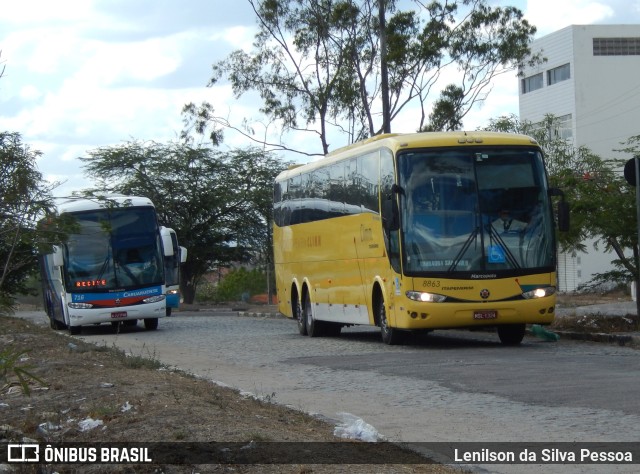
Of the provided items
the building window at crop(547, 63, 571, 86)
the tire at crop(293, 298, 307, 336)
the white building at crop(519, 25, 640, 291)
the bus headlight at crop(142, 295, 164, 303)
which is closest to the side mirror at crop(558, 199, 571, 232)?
the tire at crop(293, 298, 307, 336)

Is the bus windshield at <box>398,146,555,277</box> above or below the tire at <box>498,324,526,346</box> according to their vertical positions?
above

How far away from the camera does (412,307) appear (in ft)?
63.2

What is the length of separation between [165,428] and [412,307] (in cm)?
1070

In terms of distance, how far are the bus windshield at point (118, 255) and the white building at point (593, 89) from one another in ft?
150

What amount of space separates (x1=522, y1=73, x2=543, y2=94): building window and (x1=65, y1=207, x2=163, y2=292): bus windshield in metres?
50.6

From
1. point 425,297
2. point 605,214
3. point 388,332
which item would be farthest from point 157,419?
point 605,214

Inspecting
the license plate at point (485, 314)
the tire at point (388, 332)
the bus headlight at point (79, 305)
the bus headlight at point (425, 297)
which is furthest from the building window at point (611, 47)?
the bus headlight at point (425, 297)

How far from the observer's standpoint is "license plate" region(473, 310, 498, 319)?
63.0 ft

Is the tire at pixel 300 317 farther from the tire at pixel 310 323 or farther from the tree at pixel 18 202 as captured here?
the tree at pixel 18 202

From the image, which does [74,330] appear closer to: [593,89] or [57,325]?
[57,325]

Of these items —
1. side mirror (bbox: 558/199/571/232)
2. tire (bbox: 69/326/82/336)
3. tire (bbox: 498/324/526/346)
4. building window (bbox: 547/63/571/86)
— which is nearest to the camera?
side mirror (bbox: 558/199/571/232)

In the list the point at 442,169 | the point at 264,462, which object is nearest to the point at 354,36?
the point at 442,169

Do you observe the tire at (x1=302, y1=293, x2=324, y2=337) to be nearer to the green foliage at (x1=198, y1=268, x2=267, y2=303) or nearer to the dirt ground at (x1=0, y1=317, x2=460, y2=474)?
the dirt ground at (x1=0, y1=317, x2=460, y2=474)

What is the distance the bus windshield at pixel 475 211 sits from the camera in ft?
63.3
